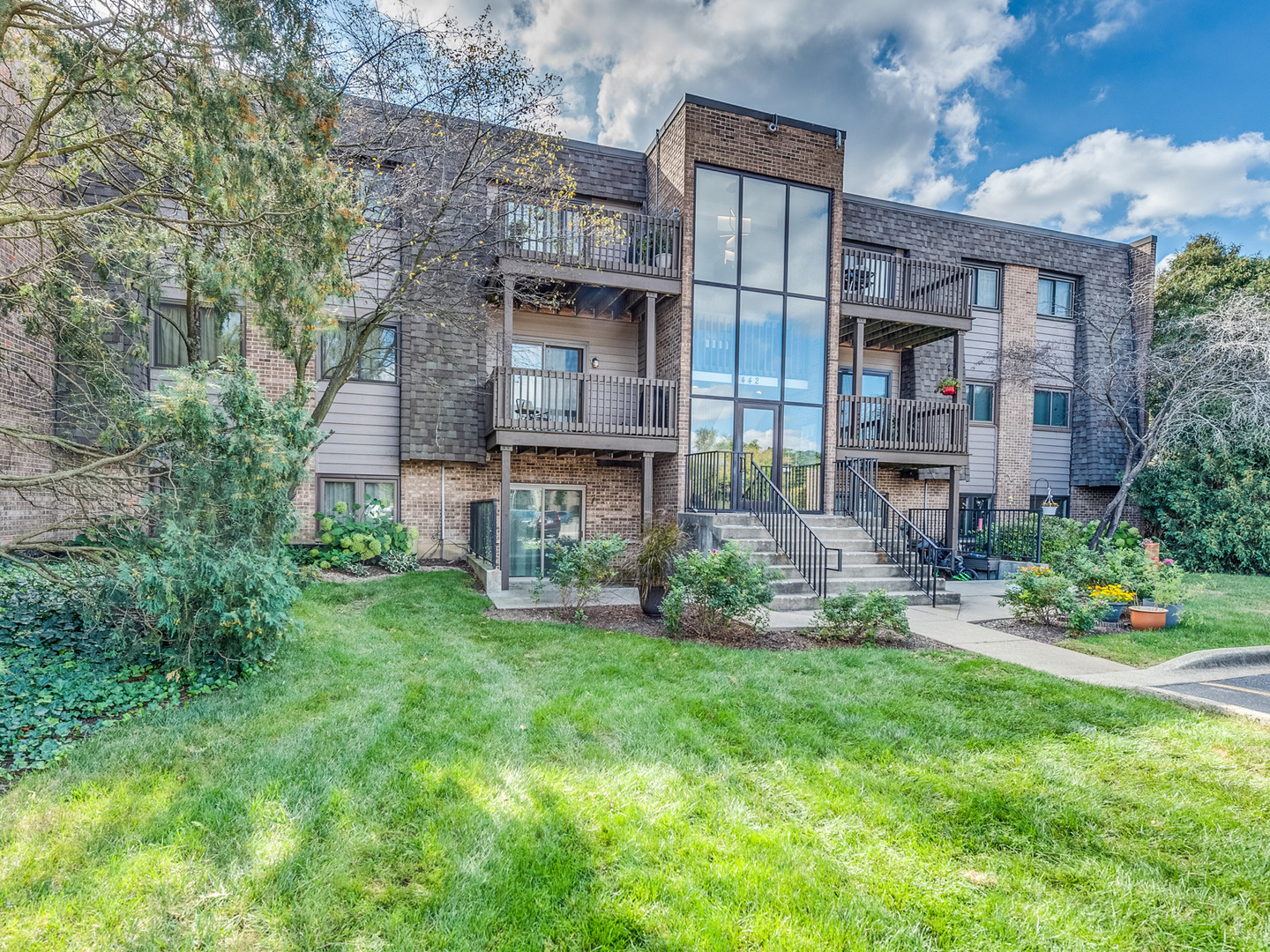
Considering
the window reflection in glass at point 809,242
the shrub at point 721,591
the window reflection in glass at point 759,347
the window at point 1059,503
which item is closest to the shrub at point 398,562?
the shrub at point 721,591

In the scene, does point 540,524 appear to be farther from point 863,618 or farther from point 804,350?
point 863,618

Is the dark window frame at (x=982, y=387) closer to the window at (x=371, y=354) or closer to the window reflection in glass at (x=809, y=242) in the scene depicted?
the window reflection in glass at (x=809, y=242)

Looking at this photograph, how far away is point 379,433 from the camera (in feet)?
36.3

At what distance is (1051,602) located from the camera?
7.25 m

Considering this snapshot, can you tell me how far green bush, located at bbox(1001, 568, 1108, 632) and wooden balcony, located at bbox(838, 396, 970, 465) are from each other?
412cm

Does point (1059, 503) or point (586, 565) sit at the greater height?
point (1059, 503)

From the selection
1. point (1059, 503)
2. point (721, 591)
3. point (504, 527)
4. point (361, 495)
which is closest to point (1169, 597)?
point (721, 591)

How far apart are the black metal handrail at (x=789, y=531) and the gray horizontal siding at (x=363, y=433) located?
264 inches

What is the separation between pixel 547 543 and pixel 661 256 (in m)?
5.80

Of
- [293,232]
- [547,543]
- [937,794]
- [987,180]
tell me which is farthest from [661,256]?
[987,180]

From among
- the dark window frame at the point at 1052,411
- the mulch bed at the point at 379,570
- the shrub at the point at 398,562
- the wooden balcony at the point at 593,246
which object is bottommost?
the mulch bed at the point at 379,570

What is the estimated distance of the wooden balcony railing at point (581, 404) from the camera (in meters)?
9.54

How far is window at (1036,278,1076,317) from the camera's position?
50.1 feet

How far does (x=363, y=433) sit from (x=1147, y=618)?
12.4 meters
